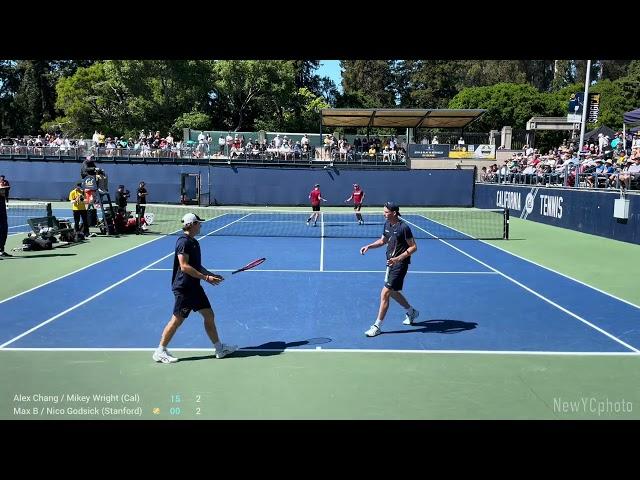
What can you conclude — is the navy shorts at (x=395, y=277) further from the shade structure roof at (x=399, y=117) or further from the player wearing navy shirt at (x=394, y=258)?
the shade structure roof at (x=399, y=117)

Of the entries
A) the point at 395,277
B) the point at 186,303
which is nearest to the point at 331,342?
the point at 395,277

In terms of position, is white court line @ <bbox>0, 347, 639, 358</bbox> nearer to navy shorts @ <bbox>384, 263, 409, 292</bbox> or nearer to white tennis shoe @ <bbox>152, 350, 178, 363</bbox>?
white tennis shoe @ <bbox>152, 350, 178, 363</bbox>

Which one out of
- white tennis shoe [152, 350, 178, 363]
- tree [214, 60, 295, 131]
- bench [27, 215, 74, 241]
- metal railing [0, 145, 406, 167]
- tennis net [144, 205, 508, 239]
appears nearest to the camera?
white tennis shoe [152, 350, 178, 363]

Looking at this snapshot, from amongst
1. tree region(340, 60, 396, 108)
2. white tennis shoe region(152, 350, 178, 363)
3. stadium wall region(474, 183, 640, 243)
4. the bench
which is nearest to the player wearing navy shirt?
white tennis shoe region(152, 350, 178, 363)

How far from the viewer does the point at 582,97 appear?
30578mm

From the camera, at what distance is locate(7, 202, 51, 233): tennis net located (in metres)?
24.7

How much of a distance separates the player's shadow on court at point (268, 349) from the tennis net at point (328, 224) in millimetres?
14269

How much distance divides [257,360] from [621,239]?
1775 centimetres

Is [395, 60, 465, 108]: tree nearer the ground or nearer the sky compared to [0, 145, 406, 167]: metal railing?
nearer the sky

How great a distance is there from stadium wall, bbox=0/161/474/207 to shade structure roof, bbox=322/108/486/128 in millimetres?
4033

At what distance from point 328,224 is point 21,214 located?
54.1 feet

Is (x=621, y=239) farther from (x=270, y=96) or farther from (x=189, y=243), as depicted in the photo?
(x=270, y=96)

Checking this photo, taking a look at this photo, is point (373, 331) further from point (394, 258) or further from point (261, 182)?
point (261, 182)

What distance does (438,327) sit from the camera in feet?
31.5
